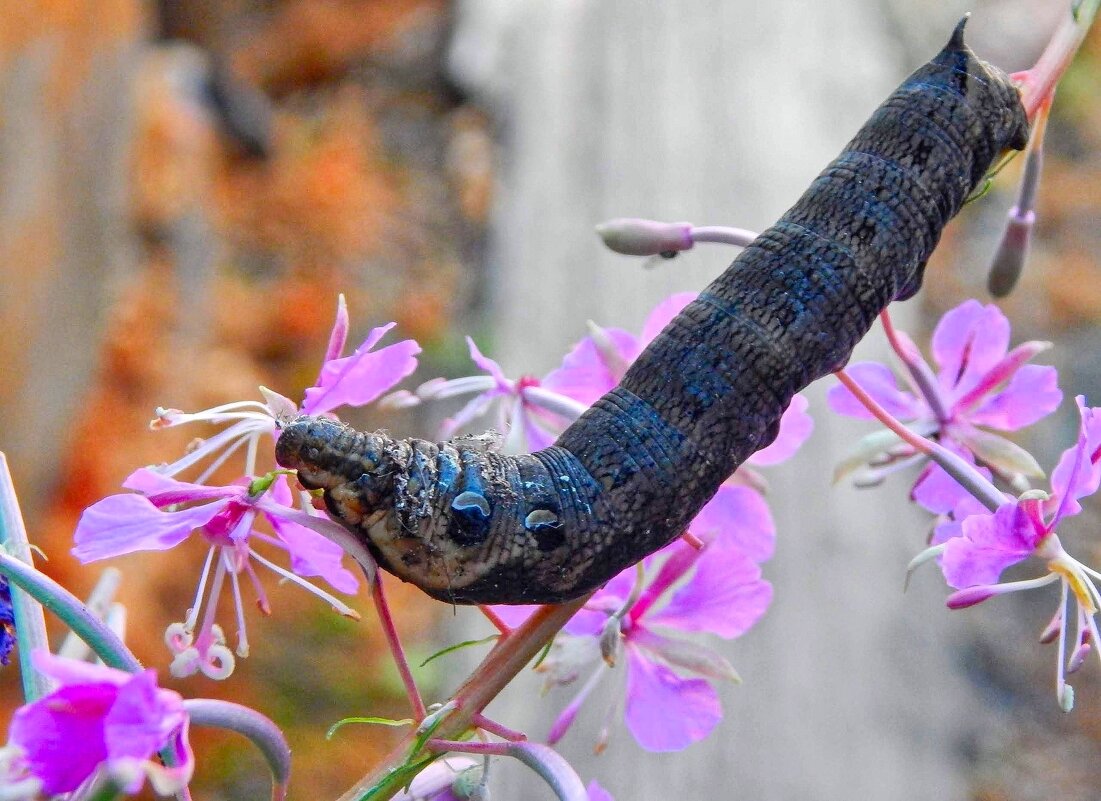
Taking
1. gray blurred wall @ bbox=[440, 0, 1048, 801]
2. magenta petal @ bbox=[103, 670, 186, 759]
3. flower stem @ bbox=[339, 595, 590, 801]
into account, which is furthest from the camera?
gray blurred wall @ bbox=[440, 0, 1048, 801]

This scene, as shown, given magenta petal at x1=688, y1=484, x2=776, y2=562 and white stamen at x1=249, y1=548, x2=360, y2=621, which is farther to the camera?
magenta petal at x1=688, y1=484, x2=776, y2=562

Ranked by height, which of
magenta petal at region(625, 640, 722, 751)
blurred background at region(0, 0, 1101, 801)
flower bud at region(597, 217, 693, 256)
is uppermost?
flower bud at region(597, 217, 693, 256)

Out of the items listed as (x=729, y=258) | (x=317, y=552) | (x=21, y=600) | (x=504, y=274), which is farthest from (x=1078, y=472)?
(x=504, y=274)

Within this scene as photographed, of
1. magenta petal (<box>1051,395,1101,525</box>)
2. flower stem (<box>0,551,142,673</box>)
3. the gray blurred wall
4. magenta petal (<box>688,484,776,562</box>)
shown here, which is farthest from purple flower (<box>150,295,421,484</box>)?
the gray blurred wall

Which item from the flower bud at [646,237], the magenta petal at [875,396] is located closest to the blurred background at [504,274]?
the magenta petal at [875,396]

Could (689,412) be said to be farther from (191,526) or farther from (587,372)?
(191,526)

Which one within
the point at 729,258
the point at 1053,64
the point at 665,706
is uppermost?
the point at 1053,64

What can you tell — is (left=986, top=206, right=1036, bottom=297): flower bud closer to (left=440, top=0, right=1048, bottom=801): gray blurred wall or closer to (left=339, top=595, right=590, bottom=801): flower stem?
(left=339, top=595, right=590, bottom=801): flower stem

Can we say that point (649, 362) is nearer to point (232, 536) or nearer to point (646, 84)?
point (232, 536)
